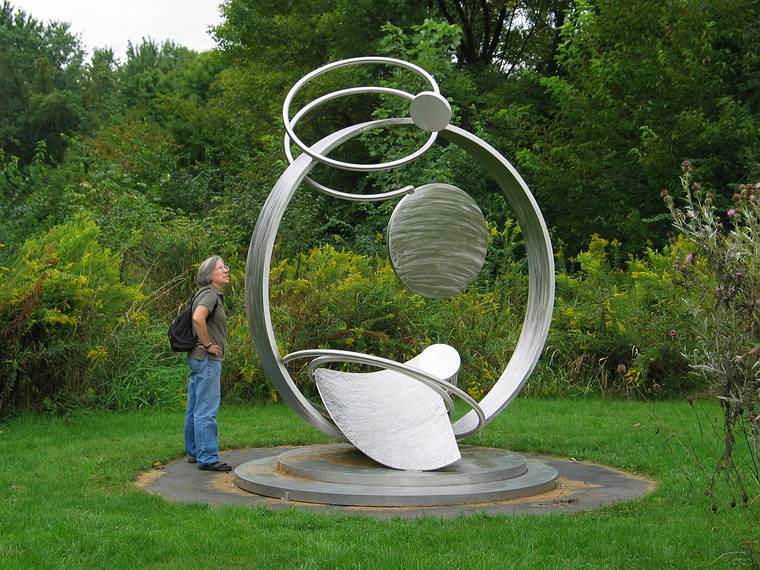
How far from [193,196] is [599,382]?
363 inches

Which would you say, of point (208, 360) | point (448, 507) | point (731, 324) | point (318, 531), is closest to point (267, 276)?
point (208, 360)

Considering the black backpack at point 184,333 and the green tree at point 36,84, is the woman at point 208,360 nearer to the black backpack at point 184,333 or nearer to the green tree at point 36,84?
the black backpack at point 184,333

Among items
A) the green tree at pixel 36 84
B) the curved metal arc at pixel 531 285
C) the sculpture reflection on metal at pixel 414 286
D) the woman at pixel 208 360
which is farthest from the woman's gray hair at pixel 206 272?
the green tree at pixel 36 84

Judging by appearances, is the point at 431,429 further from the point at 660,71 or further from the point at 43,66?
the point at 43,66

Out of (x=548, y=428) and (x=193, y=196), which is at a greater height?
(x=193, y=196)

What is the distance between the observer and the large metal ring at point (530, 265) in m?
7.15

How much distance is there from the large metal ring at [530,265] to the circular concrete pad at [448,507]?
0.73 meters

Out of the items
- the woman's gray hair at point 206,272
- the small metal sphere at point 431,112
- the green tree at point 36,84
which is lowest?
the woman's gray hair at point 206,272

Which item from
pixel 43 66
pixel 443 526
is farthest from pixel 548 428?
pixel 43 66

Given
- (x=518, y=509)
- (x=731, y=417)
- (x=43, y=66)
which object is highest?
(x=43, y=66)

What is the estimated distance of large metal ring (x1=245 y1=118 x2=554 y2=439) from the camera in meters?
7.15

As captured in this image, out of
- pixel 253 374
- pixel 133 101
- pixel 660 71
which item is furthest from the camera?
pixel 133 101

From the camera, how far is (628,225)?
1448 centimetres

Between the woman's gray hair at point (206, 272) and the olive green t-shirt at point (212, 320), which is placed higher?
the woman's gray hair at point (206, 272)
